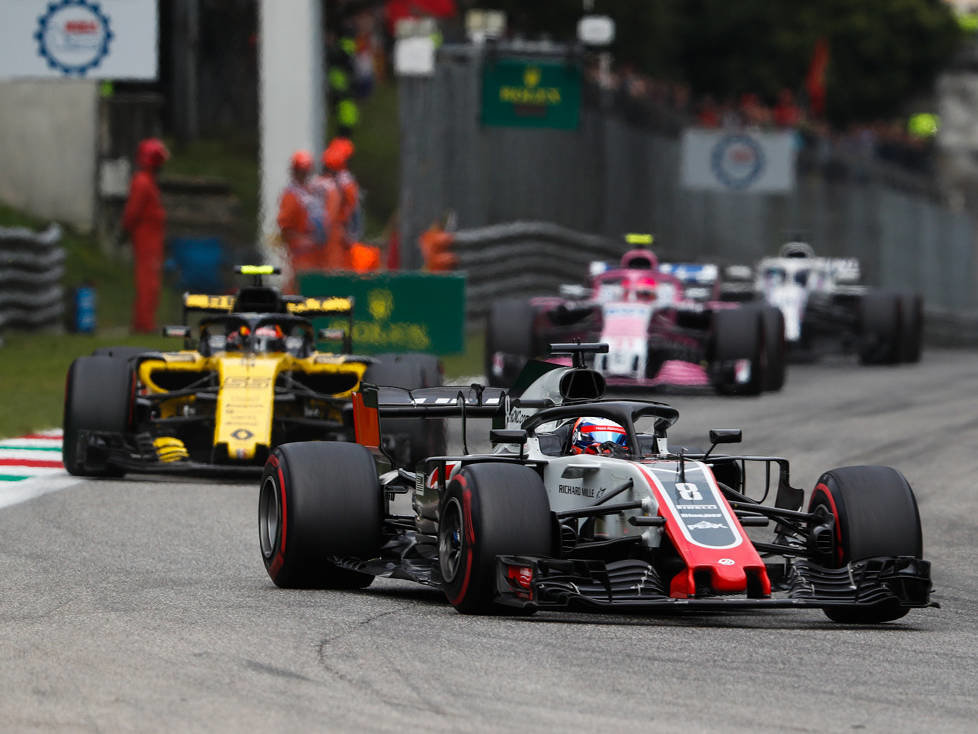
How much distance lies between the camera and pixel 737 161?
3831 cm

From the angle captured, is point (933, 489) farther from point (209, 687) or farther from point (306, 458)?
point (209, 687)

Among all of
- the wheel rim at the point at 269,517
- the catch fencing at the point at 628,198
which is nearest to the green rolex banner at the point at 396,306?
the catch fencing at the point at 628,198

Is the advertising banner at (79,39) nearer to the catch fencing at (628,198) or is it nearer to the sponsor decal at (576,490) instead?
the catch fencing at (628,198)

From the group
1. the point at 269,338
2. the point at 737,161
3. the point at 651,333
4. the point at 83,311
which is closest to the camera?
the point at 269,338

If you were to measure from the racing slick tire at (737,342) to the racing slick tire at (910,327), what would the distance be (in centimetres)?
658

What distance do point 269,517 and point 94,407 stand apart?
186 inches

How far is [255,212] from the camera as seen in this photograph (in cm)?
4059

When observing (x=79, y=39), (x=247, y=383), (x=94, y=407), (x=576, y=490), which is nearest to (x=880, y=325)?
(x=79, y=39)

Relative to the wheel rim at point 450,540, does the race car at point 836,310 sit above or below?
above

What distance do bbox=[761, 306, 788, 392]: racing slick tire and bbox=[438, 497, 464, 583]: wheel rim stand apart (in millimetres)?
13858

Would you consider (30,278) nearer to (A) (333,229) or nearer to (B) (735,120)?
(A) (333,229)

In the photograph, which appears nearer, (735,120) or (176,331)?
(176,331)

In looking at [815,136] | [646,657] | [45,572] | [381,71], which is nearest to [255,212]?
[815,136]

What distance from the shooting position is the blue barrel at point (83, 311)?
27.5 meters
